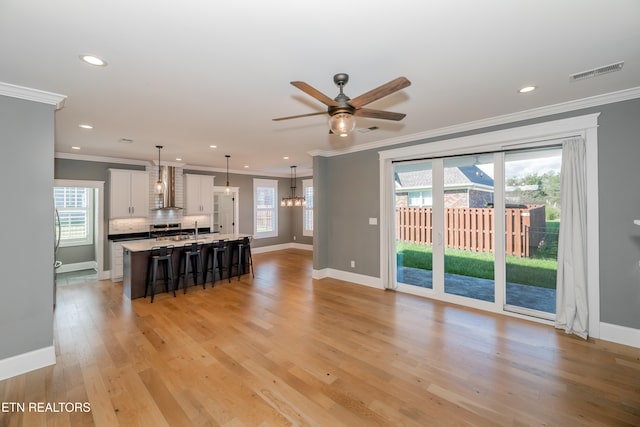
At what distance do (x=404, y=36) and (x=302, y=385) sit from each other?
298 centimetres

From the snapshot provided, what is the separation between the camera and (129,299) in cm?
465

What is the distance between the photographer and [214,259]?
5473mm

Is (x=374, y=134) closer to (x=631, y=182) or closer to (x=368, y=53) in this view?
(x=368, y=53)

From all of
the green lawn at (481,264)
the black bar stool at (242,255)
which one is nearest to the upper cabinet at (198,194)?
the black bar stool at (242,255)

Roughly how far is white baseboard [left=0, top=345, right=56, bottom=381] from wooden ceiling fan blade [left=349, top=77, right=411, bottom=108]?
389 cm

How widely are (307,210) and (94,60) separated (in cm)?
776

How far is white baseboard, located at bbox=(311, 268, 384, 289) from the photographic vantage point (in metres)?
5.26

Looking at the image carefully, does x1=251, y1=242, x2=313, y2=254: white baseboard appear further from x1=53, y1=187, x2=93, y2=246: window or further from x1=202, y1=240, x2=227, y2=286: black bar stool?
x1=53, y1=187, x2=93, y2=246: window

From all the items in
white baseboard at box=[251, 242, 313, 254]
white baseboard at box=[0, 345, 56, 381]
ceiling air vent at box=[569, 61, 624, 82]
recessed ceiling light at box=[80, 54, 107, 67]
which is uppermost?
ceiling air vent at box=[569, 61, 624, 82]

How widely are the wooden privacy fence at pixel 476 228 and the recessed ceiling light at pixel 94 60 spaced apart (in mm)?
4572

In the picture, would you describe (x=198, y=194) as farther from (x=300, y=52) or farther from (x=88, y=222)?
(x=300, y=52)

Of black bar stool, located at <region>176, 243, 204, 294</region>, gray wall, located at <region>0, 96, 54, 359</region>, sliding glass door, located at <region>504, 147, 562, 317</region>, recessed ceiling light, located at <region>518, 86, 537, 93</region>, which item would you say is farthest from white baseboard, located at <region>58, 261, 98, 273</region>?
recessed ceiling light, located at <region>518, 86, 537, 93</region>

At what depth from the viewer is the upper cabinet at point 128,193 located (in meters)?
6.11

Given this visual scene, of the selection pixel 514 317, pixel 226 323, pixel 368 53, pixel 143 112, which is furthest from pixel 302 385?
pixel 143 112
